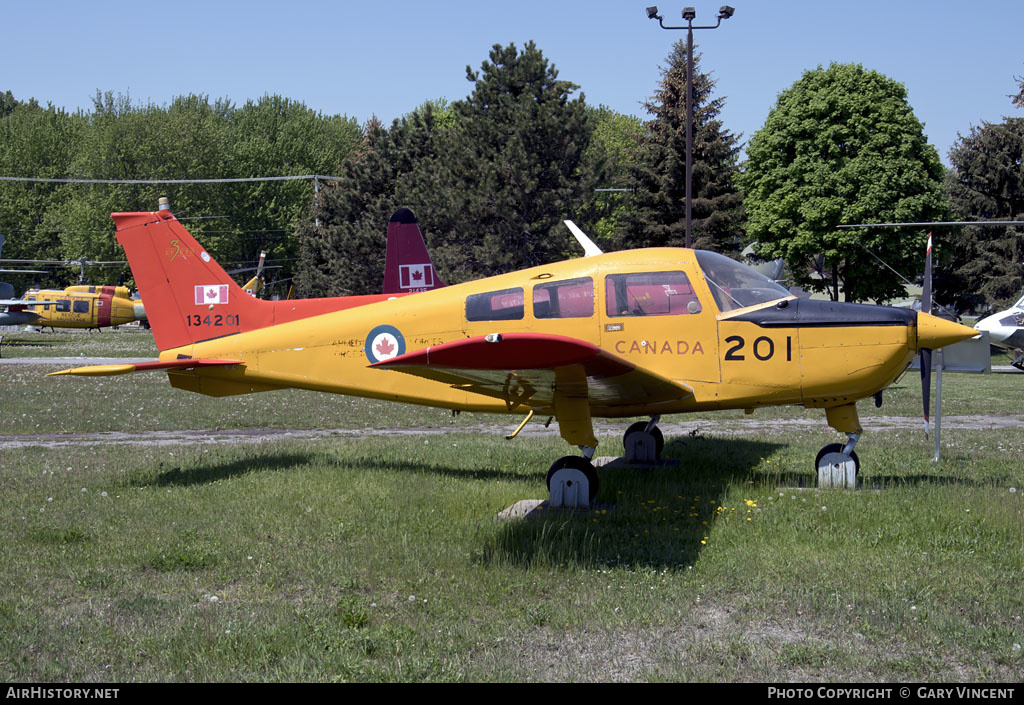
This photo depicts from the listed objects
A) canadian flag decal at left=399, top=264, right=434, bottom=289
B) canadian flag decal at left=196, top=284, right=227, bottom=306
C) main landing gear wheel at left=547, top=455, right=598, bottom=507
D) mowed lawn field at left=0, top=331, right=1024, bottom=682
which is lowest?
mowed lawn field at left=0, top=331, right=1024, bottom=682

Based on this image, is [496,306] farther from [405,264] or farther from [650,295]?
[405,264]

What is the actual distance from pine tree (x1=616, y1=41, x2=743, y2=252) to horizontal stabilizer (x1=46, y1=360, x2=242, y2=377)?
103ft

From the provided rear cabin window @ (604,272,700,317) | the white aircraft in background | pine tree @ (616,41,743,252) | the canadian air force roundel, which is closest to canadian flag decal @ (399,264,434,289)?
the canadian air force roundel

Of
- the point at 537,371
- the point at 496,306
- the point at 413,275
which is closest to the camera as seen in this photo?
the point at 537,371

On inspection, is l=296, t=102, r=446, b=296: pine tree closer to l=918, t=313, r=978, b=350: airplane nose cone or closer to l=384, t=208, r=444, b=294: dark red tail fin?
l=384, t=208, r=444, b=294: dark red tail fin

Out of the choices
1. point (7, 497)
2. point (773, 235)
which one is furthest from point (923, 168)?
point (7, 497)

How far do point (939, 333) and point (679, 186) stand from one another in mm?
32902

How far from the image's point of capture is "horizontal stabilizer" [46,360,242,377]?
8.30 meters

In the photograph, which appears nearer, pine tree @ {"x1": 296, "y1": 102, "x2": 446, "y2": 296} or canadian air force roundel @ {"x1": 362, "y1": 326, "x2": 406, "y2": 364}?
canadian air force roundel @ {"x1": 362, "y1": 326, "x2": 406, "y2": 364}

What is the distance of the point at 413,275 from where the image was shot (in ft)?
68.1

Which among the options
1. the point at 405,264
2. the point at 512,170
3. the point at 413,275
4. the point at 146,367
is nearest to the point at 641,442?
the point at 146,367

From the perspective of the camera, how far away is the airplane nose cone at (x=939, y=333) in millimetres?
8148
